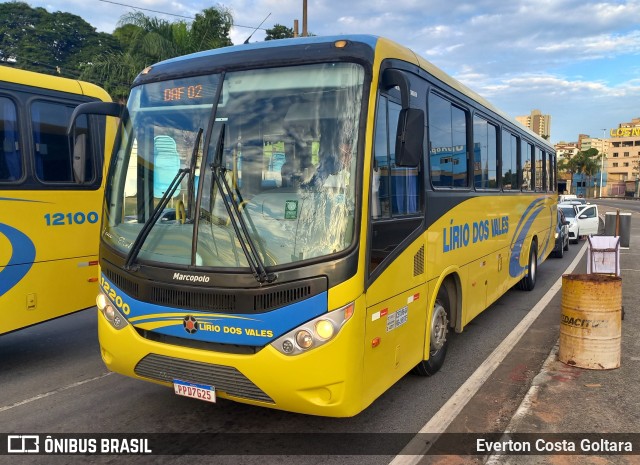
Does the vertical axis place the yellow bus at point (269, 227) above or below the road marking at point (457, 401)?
above

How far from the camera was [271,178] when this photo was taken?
3.86m

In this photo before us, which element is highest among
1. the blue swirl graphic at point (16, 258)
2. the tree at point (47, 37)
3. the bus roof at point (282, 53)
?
the tree at point (47, 37)

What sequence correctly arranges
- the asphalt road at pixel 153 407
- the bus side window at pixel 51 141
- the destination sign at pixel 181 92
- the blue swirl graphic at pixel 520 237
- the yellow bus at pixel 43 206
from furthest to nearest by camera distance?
the blue swirl graphic at pixel 520 237
the bus side window at pixel 51 141
the yellow bus at pixel 43 206
the asphalt road at pixel 153 407
the destination sign at pixel 181 92

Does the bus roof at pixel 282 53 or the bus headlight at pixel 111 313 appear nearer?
the bus roof at pixel 282 53

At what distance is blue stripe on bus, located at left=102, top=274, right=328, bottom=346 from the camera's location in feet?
11.6

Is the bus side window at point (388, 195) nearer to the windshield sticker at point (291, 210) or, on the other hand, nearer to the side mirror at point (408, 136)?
the side mirror at point (408, 136)

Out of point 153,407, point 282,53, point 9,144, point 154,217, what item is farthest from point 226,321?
point 9,144

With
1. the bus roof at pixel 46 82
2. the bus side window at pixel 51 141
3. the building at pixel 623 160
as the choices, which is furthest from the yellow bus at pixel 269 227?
the building at pixel 623 160

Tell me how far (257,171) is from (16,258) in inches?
131

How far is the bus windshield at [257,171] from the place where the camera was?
369 centimetres

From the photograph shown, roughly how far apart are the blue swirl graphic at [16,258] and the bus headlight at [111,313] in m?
1.80

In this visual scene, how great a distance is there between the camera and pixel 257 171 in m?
3.90

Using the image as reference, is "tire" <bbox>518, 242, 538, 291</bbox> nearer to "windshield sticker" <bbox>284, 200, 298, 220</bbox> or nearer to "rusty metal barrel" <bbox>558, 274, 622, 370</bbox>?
"rusty metal barrel" <bbox>558, 274, 622, 370</bbox>

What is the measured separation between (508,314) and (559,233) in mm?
8227
